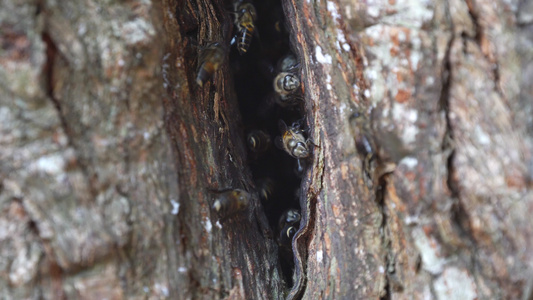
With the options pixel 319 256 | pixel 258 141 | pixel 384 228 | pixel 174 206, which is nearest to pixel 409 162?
pixel 384 228

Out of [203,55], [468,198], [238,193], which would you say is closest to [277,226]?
[238,193]

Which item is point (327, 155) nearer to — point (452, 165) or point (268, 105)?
point (452, 165)

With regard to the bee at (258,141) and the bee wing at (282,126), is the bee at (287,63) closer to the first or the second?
the bee wing at (282,126)

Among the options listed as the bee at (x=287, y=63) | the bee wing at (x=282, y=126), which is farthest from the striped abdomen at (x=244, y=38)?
the bee wing at (x=282, y=126)

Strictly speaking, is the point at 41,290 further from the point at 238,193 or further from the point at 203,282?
the point at 238,193

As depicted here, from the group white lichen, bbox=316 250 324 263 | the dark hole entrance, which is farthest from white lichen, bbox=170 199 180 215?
the dark hole entrance

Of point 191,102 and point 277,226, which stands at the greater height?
point 191,102
